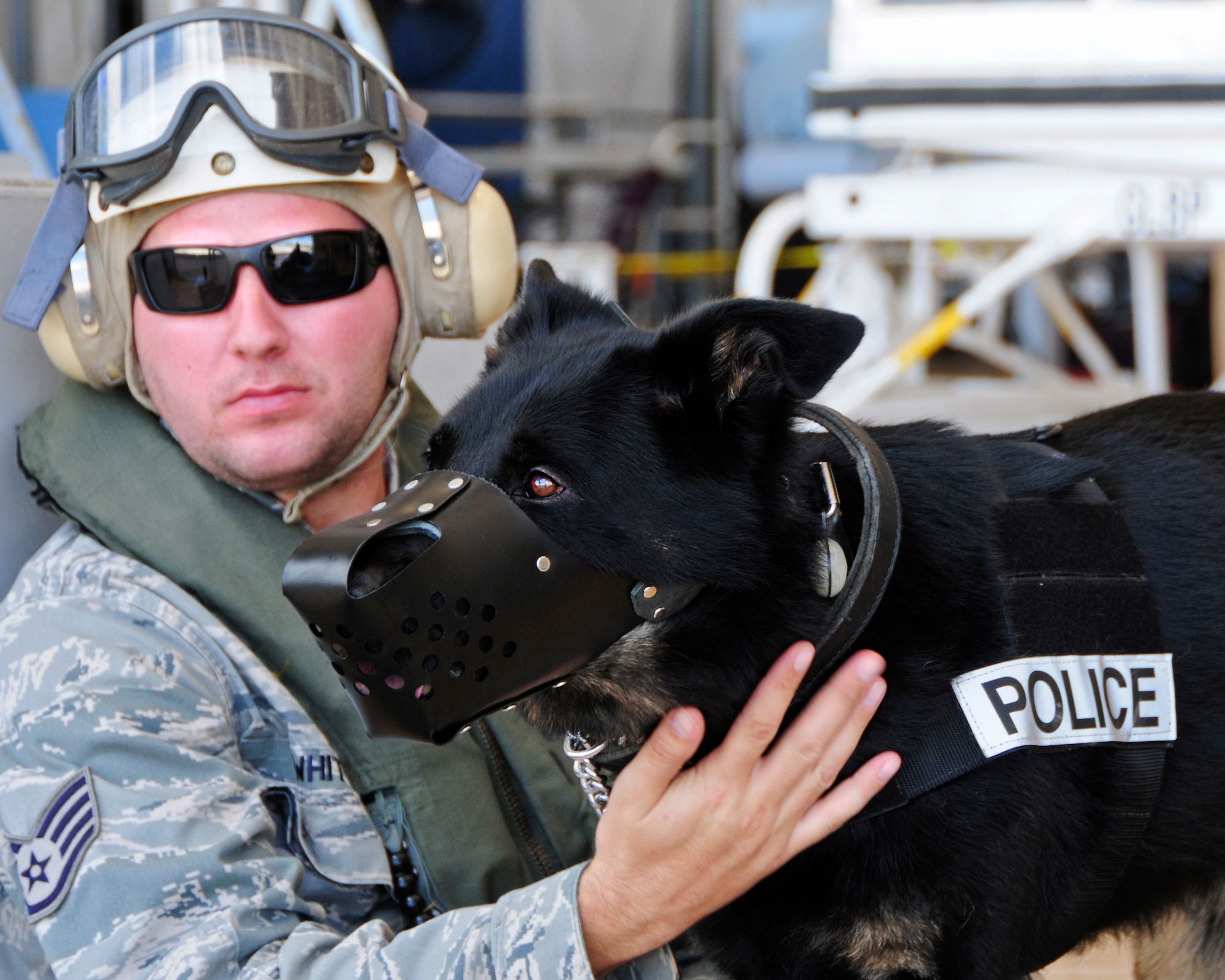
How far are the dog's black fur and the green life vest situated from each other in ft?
0.81

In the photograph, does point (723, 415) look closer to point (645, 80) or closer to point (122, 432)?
point (122, 432)

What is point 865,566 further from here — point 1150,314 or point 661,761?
point 1150,314

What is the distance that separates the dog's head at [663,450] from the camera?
1211 mm

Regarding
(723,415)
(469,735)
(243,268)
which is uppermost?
(243,268)

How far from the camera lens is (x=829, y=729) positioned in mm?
1301

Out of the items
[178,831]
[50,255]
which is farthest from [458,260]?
[178,831]

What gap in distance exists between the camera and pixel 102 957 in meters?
1.20

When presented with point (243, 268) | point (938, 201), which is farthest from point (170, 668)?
point (938, 201)

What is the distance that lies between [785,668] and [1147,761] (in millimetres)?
464

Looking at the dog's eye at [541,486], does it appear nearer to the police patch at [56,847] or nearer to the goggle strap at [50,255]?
the police patch at [56,847]

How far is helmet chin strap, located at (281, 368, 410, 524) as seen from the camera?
1695mm

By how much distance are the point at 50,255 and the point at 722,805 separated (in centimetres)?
118

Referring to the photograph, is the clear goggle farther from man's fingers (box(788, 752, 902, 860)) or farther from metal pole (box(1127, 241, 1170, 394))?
metal pole (box(1127, 241, 1170, 394))

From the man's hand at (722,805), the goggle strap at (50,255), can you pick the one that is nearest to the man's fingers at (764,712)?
the man's hand at (722,805)
